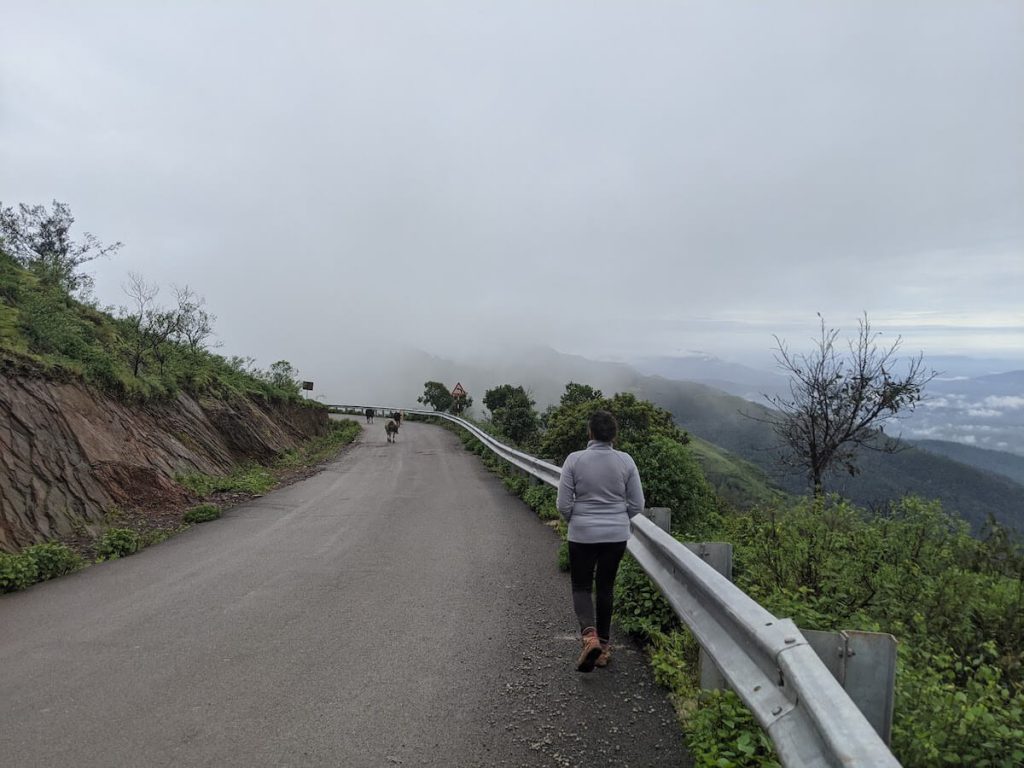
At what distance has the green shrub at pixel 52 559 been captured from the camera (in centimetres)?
705

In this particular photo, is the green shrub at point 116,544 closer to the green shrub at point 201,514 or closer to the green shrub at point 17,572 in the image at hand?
the green shrub at point 17,572

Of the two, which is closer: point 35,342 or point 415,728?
point 415,728

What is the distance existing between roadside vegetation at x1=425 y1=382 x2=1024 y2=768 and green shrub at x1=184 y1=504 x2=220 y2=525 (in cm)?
653

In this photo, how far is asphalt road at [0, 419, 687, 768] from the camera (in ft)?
11.3

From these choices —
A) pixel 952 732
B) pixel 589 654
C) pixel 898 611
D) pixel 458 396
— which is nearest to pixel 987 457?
pixel 458 396

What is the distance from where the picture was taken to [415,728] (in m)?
3.64

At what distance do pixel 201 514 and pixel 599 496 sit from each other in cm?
837

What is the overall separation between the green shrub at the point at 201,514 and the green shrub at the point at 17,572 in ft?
11.2

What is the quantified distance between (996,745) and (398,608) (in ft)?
14.8

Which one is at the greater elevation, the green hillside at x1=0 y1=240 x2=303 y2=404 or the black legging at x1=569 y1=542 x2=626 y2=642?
the green hillside at x1=0 y1=240 x2=303 y2=404

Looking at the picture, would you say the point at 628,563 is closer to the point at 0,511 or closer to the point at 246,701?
the point at 246,701

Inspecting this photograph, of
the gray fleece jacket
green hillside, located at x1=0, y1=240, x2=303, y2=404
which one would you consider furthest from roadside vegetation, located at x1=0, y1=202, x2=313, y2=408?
the gray fleece jacket

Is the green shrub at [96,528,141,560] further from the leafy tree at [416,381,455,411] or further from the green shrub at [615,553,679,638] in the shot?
the leafy tree at [416,381,455,411]

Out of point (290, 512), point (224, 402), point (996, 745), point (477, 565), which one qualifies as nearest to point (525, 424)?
point (224, 402)
